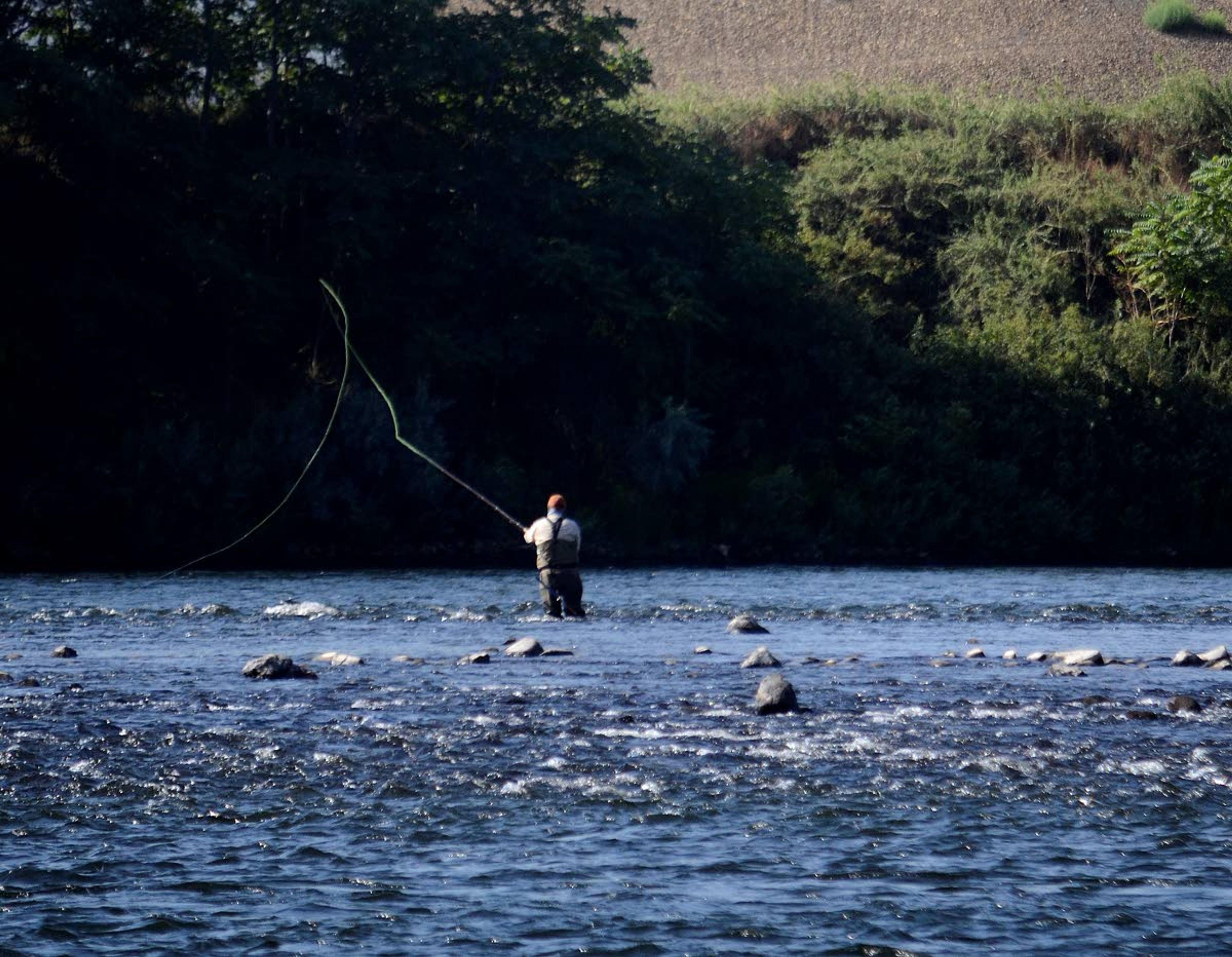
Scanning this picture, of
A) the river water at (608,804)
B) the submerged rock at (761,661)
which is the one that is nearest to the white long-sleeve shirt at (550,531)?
the river water at (608,804)

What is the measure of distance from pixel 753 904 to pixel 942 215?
39.9m

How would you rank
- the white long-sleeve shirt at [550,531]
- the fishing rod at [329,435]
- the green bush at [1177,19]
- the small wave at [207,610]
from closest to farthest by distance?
the white long-sleeve shirt at [550,531]
the small wave at [207,610]
the fishing rod at [329,435]
the green bush at [1177,19]

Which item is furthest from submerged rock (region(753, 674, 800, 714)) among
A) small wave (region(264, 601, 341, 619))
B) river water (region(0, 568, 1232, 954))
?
small wave (region(264, 601, 341, 619))

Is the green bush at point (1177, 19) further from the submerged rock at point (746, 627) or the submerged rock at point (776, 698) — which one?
the submerged rock at point (776, 698)

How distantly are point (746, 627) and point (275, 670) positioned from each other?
6583 millimetres

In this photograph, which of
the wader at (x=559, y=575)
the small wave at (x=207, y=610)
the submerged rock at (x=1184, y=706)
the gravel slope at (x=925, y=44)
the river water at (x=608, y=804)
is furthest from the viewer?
the gravel slope at (x=925, y=44)

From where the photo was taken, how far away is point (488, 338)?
34.7 m

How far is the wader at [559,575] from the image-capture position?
62.0 ft

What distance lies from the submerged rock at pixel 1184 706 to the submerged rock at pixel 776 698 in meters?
2.54

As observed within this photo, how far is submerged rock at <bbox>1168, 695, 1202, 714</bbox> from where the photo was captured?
1146 centimetres

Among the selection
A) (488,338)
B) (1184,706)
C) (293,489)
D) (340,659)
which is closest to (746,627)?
(340,659)

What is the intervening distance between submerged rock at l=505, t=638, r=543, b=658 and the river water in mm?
225

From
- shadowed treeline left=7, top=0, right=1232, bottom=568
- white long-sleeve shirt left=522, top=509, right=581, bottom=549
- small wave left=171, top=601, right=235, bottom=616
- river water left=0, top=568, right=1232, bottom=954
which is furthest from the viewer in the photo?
shadowed treeline left=7, top=0, right=1232, bottom=568

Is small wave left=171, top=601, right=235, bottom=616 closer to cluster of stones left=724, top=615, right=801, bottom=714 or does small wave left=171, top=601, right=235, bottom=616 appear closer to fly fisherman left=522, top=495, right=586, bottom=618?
fly fisherman left=522, top=495, right=586, bottom=618
